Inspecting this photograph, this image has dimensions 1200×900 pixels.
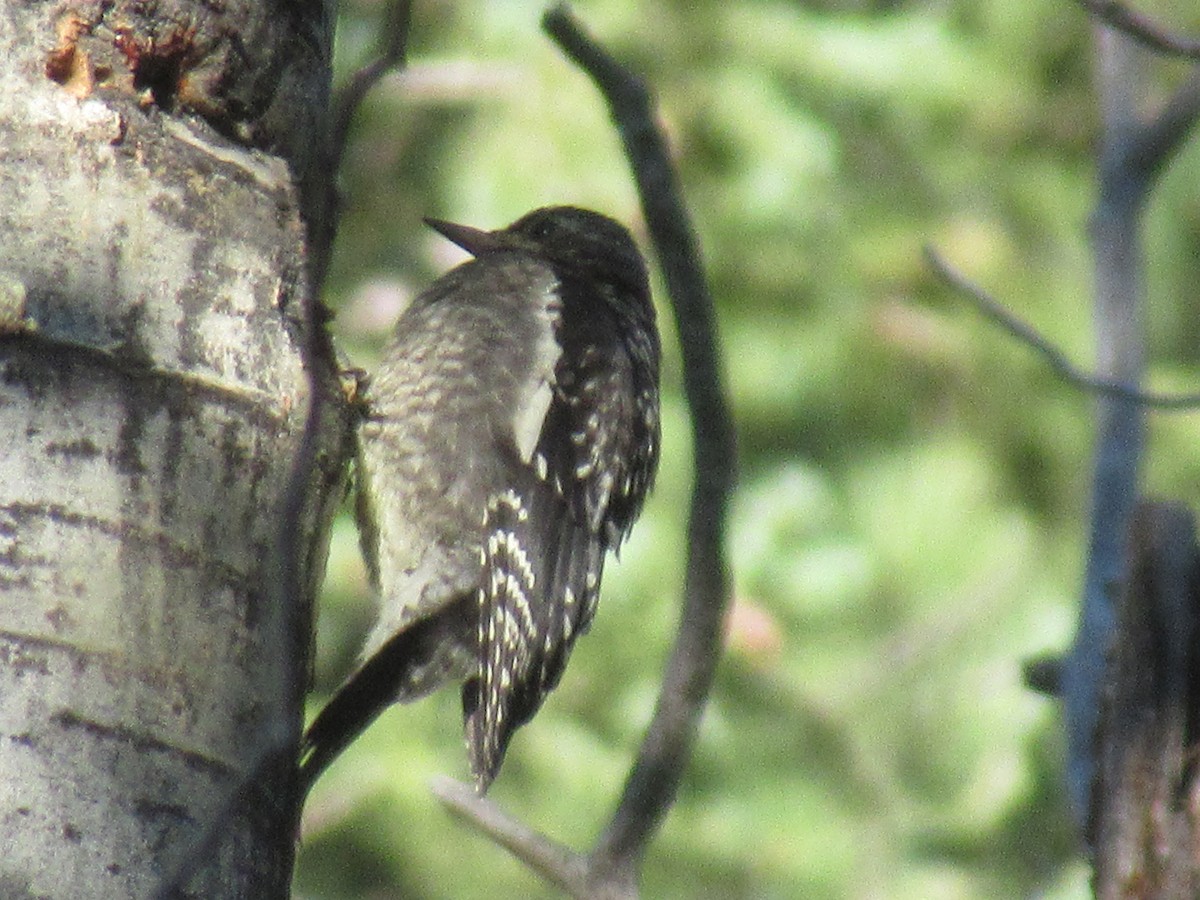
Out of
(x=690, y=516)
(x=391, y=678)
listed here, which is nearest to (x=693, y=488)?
(x=690, y=516)

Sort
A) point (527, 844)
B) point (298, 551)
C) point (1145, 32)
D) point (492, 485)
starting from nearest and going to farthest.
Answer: point (527, 844)
point (298, 551)
point (1145, 32)
point (492, 485)

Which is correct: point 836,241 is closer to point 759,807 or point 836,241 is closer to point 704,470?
point 759,807

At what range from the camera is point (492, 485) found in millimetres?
3861

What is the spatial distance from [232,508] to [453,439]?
1.76 metres

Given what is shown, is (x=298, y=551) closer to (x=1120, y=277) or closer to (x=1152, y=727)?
(x=1152, y=727)

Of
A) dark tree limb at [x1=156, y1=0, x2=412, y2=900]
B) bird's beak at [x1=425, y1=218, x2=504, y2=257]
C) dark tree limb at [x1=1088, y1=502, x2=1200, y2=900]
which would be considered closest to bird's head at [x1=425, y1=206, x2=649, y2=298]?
bird's beak at [x1=425, y1=218, x2=504, y2=257]

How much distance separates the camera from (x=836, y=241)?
7.34 metres

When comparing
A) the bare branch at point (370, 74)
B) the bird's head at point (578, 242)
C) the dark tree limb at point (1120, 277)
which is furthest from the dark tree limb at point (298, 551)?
the dark tree limb at point (1120, 277)

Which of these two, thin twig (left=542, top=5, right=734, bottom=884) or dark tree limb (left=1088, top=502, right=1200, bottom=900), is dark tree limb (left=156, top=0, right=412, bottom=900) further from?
Answer: dark tree limb (left=1088, top=502, right=1200, bottom=900)

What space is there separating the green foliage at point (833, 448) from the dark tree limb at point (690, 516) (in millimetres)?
4001

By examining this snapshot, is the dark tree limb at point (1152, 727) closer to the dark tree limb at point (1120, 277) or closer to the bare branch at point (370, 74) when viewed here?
the dark tree limb at point (1120, 277)

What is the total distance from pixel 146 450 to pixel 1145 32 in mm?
1564

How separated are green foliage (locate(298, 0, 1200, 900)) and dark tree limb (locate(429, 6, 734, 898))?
4001mm

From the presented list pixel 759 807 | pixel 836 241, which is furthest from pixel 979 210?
pixel 759 807
